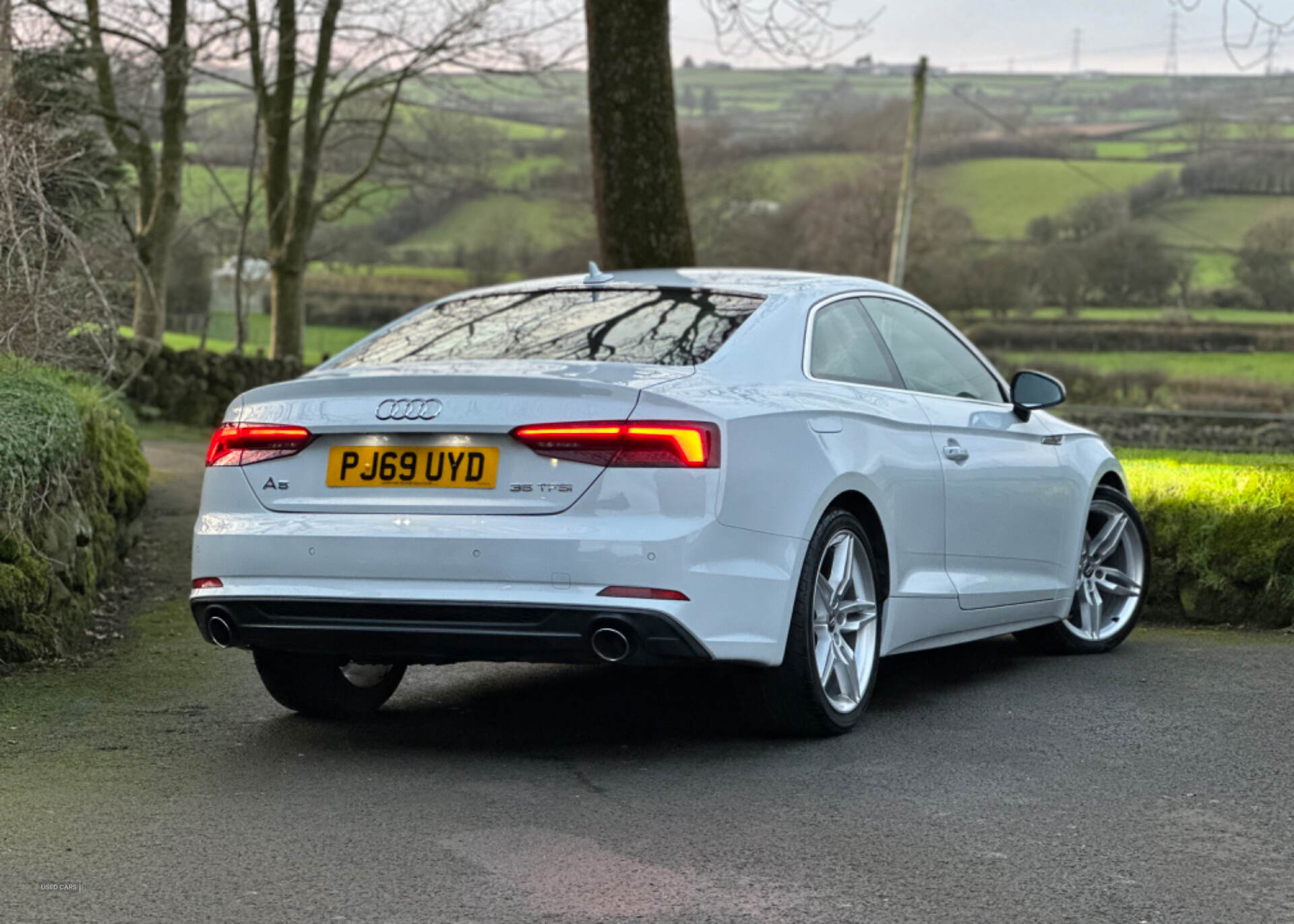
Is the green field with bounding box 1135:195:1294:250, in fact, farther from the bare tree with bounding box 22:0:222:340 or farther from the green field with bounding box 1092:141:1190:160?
the bare tree with bounding box 22:0:222:340

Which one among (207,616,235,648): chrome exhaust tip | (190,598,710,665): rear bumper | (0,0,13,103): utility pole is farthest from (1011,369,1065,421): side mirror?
(0,0,13,103): utility pole

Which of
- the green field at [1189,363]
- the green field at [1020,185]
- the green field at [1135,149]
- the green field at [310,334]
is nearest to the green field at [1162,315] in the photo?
the green field at [1189,363]

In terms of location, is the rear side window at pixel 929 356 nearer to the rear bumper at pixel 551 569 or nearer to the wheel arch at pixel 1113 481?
the wheel arch at pixel 1113 481

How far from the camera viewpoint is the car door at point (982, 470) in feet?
21.0

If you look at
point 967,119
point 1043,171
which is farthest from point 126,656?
point 967,119

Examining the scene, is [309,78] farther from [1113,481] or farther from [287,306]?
[1113,481]

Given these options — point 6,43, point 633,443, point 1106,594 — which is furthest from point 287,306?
point 633,443

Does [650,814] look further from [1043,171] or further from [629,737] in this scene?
[1043,171]

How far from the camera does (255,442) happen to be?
538 centimetres

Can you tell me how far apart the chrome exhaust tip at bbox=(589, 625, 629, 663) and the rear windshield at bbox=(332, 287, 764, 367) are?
97cm

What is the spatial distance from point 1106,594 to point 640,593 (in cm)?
365

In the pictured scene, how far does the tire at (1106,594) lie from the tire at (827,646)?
2013 millimetres

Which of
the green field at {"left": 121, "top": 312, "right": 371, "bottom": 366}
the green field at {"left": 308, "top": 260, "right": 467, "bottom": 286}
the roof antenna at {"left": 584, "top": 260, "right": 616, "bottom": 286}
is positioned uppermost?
the roof antenna at {"left": 584, "top": 260, "right": 616, "bottom": 286}

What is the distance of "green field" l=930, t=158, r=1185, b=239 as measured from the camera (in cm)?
7556
